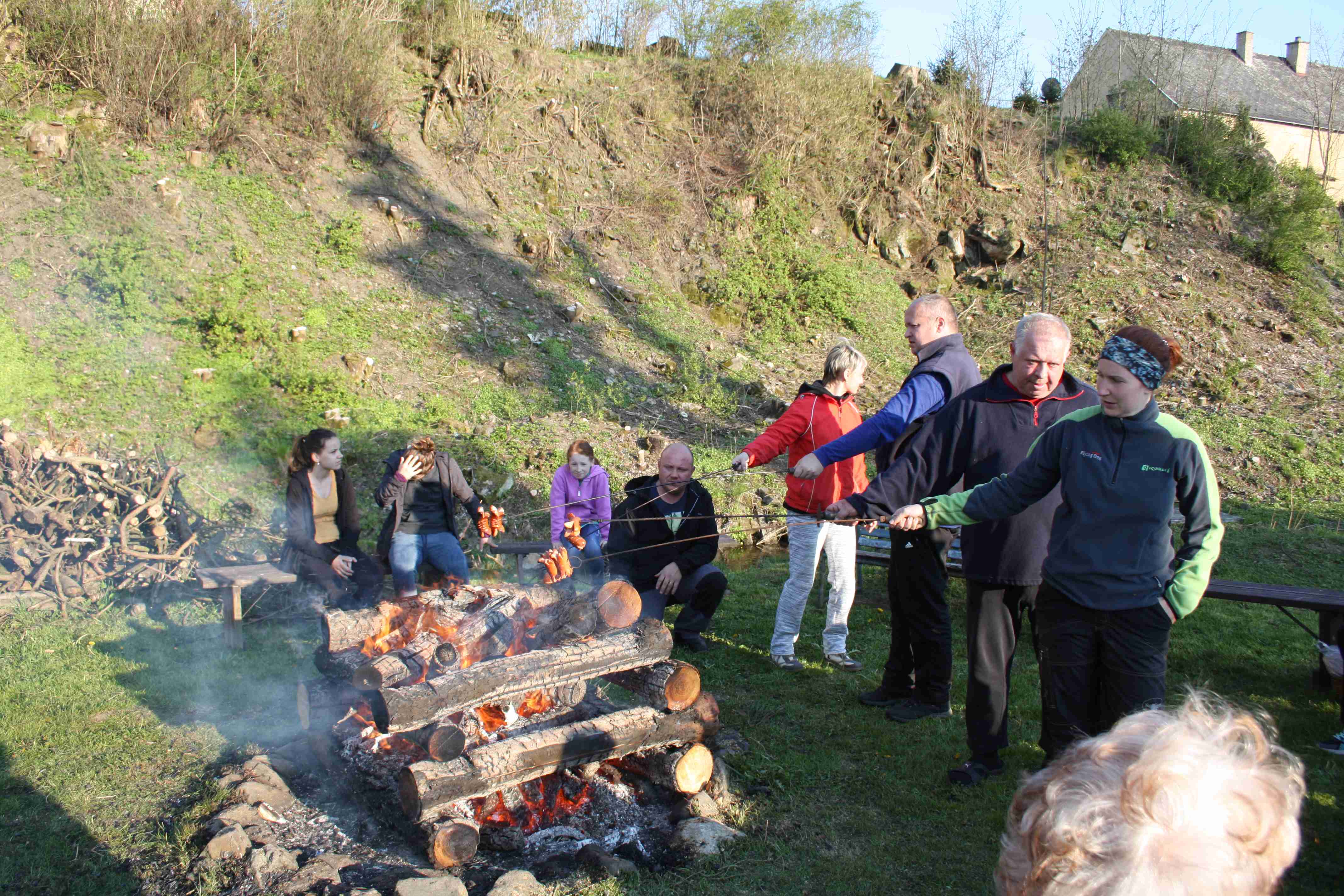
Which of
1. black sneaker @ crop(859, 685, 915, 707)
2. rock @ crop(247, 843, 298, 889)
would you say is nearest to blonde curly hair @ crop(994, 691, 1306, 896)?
rock @ crop(247, 843, 298, 889)

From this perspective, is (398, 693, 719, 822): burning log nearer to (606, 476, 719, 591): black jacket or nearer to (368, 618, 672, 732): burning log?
(368, 618, 672, 732): burning log

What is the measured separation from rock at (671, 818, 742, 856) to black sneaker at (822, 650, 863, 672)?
192 centimetres

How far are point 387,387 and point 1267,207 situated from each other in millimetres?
17803

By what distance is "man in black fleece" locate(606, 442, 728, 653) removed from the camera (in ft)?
17.3

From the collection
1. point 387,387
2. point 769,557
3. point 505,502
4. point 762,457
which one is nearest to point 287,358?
point 387,387

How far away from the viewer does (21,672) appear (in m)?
4.82

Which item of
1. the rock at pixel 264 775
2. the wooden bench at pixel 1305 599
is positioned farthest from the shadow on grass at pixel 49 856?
the wooden bench at pixel 1305 599

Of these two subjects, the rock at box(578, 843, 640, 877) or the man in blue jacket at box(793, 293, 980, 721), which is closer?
the rock at box(578, 843, 640, 877)

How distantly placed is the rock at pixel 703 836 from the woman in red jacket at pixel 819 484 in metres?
1.79

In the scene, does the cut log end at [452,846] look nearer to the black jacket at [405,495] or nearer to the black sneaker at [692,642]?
the black sneaker at [692,642]

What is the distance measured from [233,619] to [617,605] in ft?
9.05

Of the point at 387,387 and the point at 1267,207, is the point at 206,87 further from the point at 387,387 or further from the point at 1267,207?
the point at 1267,207

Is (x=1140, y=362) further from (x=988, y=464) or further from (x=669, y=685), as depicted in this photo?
(x=669, y=685)

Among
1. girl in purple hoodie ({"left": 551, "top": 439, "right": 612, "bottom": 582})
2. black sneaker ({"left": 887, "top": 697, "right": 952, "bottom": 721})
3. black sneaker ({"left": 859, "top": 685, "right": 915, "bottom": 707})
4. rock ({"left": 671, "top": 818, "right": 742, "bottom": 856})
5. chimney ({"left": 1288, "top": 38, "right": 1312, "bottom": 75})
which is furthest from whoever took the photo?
chimney ({"left": 1288, "top": 38, "right": 1312, "bottom": 75})
